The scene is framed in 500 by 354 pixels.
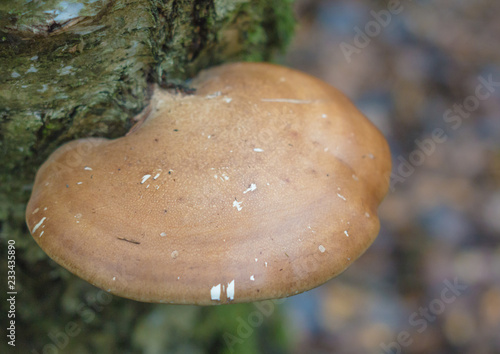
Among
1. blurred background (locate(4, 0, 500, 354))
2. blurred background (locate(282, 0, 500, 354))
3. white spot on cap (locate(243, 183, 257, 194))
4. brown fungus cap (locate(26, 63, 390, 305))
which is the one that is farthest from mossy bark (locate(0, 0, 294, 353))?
blurred background (locate(282, 0, 500, 354))

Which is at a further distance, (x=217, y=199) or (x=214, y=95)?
(x=214, y=95)

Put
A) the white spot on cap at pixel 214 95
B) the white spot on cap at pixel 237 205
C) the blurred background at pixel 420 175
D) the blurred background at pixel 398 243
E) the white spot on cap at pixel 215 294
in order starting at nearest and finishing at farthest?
the white spot on cap at pixel 215 294 < the white spot on cap at pixel 237 205 < the white spot on cap at pixel 214 95 < the blurred background at pixel 398 243 < the blurred background at pixel 420 175

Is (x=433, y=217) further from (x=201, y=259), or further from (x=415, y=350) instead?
(x=201, y=259)

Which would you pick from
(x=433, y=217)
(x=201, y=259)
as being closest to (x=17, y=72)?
(x=201, y=259)

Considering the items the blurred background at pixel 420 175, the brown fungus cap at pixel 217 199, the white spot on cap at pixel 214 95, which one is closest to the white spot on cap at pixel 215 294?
the brown fungus cap at pixel 217 199

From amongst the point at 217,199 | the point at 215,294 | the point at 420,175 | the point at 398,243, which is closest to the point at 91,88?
the point at 217,199

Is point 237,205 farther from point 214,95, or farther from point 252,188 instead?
point 214,95

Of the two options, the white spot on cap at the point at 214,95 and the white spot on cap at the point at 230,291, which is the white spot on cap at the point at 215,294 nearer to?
the white spot on cap at the point at 230,291
